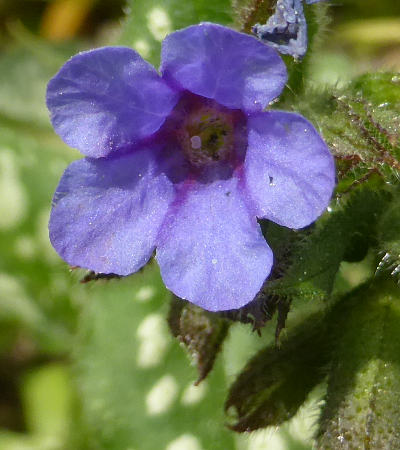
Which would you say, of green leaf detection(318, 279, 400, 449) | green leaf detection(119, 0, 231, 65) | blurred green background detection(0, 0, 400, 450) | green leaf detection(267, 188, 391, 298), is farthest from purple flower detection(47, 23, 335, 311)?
green leaf detection(119, 0, 231, 65)

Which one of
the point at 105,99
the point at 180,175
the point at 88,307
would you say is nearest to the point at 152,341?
the point at 88,307

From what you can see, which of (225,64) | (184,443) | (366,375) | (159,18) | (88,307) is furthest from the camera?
(88,307)

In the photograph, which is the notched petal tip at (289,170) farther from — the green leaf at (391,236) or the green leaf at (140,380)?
the green leaf at (140,380)

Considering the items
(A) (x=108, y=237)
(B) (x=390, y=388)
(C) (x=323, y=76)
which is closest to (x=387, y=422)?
(B) (x=390, y=388)

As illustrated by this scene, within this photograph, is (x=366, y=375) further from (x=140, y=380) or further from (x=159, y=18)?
(x=159, y=18)

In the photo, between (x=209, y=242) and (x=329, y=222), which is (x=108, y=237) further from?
(x=329, y=222)

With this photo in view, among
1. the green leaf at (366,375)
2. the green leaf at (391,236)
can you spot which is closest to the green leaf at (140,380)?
the green leaf at (366,375)
